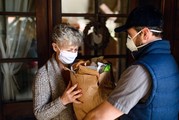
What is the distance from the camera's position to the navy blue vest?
1041 millimetres

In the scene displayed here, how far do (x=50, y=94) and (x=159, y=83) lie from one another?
0.62 m

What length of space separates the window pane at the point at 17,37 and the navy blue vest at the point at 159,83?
101 cm

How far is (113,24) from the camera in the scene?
1984 millimetres

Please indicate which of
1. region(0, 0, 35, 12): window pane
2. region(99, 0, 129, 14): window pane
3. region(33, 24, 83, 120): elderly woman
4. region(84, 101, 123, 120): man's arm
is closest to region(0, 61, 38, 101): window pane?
region(0, 0, 35, 12): window pane

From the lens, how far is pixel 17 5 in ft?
5.86

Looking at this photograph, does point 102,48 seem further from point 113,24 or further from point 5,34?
point 5,34

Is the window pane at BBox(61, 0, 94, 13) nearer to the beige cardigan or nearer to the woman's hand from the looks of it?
the beige cardigan

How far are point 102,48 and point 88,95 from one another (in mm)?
838

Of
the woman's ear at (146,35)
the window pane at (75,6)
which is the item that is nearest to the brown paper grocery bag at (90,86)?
the woman's ear at (146,35)

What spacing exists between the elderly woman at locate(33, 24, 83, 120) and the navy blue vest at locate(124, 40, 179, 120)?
1.18ft

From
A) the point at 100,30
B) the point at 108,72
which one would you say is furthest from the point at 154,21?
the point at 100,30

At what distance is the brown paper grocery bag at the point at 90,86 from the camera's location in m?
1.21

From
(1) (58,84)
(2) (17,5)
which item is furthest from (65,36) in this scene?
(2) (17,5)

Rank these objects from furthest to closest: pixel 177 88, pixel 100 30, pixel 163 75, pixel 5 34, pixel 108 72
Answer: pixel 100 30 → pixel 5 34 → pixel 108 72 → pixel 177 88 → pixel 163 75
